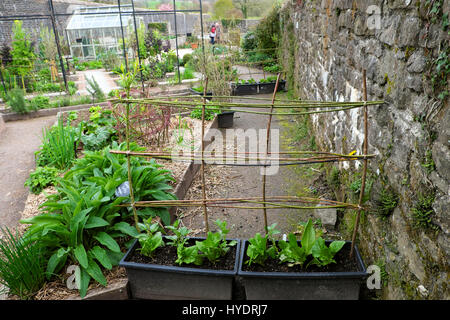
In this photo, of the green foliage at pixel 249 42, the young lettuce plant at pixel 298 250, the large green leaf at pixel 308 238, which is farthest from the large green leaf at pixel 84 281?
the green foliage at pixel 249 42

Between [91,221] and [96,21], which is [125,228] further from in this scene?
[96,21]

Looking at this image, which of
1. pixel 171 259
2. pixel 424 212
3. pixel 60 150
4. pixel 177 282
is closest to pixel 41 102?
pixel 60 150

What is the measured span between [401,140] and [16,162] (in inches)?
201

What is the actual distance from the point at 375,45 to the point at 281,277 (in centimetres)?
175

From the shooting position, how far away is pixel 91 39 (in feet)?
53.3

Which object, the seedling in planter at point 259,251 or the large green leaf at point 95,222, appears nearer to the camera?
the seedling in planter at point 259,251

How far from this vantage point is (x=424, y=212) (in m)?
1.72

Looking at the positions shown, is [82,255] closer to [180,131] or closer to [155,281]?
[155,281]

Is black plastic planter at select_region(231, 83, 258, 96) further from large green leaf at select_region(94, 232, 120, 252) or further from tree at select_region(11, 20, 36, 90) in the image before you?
large green leaf at select_region(94, 232, 120, 252)

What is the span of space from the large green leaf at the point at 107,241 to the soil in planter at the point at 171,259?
0.45ft

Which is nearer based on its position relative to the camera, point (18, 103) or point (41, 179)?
point (41, 179)

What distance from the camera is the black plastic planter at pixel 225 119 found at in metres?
6.32

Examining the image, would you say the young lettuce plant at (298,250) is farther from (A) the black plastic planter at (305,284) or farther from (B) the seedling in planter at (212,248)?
(B) the seedling in planter at (212,248)
